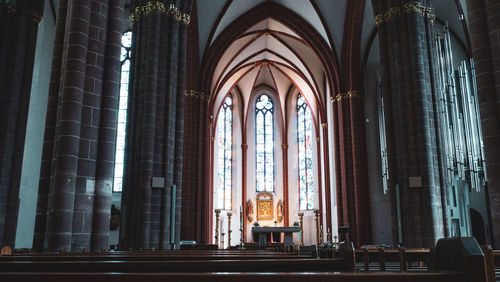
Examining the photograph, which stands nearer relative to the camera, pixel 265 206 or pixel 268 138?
pixel 265 206

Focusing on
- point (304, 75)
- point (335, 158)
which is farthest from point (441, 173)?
point (304, 75)

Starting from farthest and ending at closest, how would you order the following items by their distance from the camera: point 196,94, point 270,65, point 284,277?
point 270,65
point 196,94
point 284,277

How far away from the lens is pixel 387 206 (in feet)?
58.0

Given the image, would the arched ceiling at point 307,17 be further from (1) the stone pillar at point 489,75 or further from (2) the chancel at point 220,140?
(1) the stone pillar at point 489,75

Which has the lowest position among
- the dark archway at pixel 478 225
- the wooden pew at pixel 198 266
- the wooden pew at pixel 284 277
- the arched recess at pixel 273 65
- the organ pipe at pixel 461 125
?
the wooden pew at pixel 198 266

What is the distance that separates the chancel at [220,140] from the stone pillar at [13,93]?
4 centimetres

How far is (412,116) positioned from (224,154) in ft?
59.3

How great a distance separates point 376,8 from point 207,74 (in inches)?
378

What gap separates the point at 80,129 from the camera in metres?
7.30

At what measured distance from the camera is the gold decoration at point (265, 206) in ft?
92.8

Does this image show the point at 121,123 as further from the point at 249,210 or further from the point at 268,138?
the point at 268,138

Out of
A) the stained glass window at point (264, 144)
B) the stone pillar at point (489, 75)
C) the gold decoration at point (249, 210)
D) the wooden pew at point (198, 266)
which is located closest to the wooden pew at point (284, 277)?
the wooden pew at point (198, 266)

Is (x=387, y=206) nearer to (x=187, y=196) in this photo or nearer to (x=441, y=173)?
(x=441, y=173)

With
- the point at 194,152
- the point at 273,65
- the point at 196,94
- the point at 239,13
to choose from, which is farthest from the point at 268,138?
the point at 194,152
